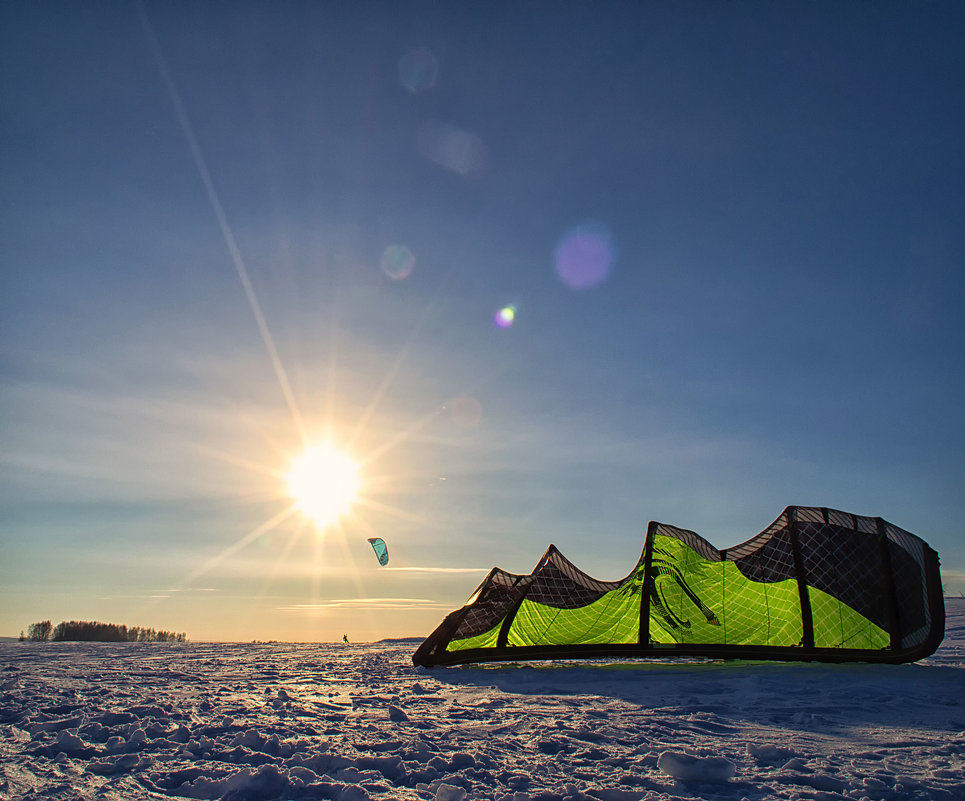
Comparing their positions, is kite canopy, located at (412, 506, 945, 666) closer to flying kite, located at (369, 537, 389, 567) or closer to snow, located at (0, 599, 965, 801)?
snow, located at (0, 599, 965, 801)

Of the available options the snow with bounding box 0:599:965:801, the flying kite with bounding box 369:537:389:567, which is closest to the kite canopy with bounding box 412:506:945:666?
the snow with bounding box 0:599:965:801

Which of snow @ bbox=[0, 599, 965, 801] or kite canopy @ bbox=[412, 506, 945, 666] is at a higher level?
kite canopy @ bbox=[412, 506, 945, 666]

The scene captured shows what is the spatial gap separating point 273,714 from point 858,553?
36.8 ft

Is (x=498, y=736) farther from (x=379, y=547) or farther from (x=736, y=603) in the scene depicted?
(x=379, y=547)

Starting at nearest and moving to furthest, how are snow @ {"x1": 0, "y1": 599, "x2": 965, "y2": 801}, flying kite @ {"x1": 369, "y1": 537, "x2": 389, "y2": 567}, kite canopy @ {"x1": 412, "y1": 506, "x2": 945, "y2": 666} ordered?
snow @ {"x1": 0, "y1": 599, "x2": 965, "y2": 801}
kite canopy @ {"x1": 412, "y1": 506, "x2": 945, "y2": 666}
flying kite @ {"x1": 369, "y1": 537, "x2": 389, "y2": 567}

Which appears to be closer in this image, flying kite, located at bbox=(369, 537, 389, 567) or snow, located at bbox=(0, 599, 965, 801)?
snow, located at bbox=(0, 599, 965, 801)

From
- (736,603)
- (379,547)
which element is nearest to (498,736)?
(736,603)

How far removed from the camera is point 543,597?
43.4 ft

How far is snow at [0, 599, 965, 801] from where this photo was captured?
4395 mm

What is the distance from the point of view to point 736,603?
39.7 ft

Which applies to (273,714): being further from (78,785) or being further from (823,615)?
(823,615)

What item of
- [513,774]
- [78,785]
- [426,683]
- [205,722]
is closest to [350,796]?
[513,774]

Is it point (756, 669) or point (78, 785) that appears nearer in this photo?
point (78, 785)

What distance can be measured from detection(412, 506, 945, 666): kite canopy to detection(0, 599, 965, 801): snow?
0.81 meters
